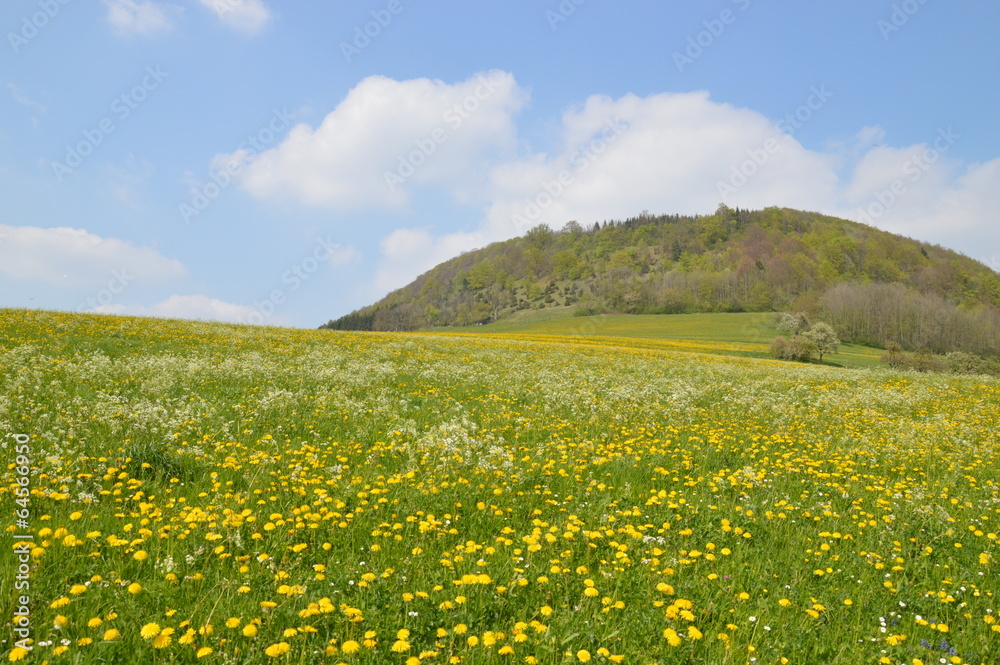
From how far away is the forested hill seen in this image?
4382 inches

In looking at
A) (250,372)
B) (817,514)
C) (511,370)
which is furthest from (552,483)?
(511,370)

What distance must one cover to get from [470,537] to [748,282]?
14448 centimetres

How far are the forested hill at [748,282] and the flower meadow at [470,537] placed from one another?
106 metres

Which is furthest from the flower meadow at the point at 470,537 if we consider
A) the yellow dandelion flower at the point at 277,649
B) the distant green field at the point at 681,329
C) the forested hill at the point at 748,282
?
the forested hill at the point at 748,282

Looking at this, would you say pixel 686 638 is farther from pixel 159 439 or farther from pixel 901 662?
pixel 159 439

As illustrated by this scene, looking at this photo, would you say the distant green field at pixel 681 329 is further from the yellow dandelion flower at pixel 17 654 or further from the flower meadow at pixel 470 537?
the yellow dandelion flower at pixel 17 654

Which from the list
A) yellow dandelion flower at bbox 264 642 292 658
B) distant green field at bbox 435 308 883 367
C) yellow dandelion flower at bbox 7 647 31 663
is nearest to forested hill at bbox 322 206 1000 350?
distant green field at bbox 435 308 883 367

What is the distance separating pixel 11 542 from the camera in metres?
4.39

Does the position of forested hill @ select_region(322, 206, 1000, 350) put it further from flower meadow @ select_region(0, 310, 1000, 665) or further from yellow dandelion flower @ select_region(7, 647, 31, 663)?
yellow dandelion flower @ select_region(7, 647, 31, 663)

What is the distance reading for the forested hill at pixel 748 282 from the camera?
111 meters

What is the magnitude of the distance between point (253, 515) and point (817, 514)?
Answer: 6.98 m

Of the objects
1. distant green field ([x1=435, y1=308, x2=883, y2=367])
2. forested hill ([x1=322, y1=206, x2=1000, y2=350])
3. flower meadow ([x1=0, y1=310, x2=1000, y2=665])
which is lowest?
flower meadow ([x1=0, y1=310, x2=1000, y2=665])

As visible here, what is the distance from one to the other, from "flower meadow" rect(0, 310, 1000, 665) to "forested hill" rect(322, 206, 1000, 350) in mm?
106494

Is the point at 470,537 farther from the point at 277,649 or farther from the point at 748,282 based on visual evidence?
the point at 748,282
